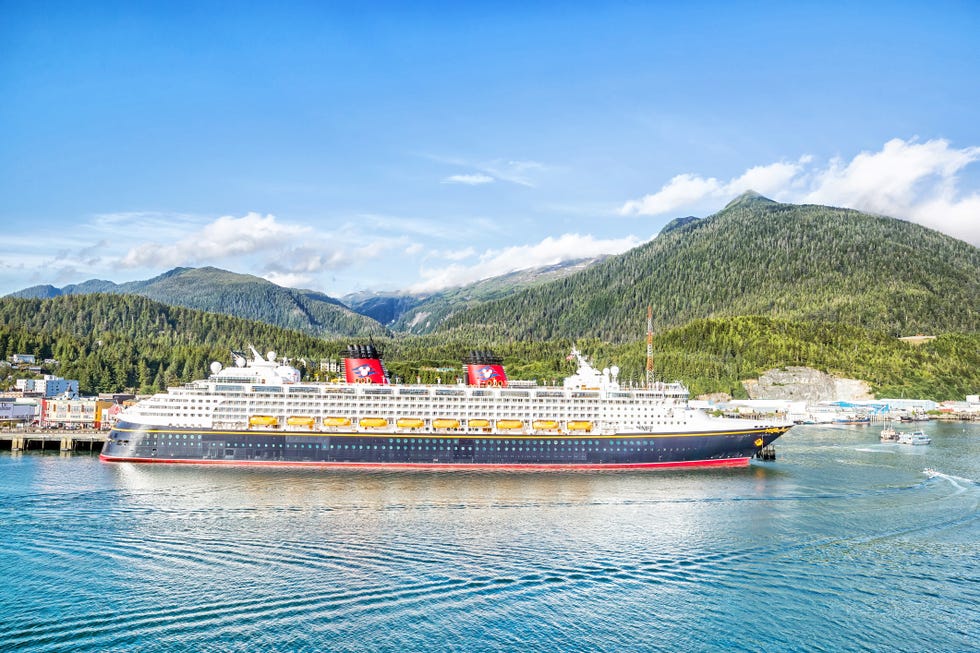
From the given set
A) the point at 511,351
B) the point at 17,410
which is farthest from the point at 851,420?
the point at 17,410

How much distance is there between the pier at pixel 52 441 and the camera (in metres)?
71.8

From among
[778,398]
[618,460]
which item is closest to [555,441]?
[618,460]

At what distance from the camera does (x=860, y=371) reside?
151 m

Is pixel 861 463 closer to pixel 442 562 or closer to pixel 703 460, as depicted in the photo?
pixel 703 460

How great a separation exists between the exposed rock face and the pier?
114m

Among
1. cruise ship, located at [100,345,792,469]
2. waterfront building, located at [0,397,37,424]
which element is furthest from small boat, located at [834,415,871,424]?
waterfront building, located at [0,397,37,424]

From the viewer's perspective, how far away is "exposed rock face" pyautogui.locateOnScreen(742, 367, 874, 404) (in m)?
144

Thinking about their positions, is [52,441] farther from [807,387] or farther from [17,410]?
[807,387]

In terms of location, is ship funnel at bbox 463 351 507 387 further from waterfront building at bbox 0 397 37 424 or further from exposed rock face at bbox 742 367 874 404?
exposed rock face at bbox 742 367 874 404

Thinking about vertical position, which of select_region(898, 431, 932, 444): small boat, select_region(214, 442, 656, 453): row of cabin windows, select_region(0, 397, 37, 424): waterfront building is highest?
select_region(0, 397, 37, 424): waterfront building

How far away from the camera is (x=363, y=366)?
64.4 meters

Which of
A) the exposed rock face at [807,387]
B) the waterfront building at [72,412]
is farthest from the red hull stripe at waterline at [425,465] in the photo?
the exposed rock face at [807,387]

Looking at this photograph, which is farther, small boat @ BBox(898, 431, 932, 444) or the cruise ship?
small boat @ BBox(898, 431, 932, 444)

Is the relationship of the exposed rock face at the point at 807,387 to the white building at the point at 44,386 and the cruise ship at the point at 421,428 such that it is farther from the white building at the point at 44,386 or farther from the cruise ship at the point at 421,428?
the white building at the point at 44,386
